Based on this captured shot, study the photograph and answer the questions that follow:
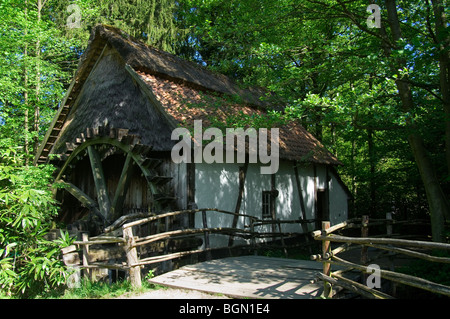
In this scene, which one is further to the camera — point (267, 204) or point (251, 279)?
point (267, 204)

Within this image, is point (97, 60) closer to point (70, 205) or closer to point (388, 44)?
point (70, 205)

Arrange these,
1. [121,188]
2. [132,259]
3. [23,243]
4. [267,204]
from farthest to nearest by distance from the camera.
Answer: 1. [267,204]
2. [121,188]
3. [23,243]
4. [132,259]

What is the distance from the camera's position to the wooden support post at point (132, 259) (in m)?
5.53

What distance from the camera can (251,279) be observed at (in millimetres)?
5711

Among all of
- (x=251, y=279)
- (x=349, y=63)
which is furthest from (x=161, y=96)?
(x=251, y=279)

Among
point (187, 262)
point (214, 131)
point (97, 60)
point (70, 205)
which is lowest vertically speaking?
point (187, 262)

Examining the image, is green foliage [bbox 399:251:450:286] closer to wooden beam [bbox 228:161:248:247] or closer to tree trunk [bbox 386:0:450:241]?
tree trunk [bbox 386:0:450:241]

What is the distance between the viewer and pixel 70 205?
11055mm

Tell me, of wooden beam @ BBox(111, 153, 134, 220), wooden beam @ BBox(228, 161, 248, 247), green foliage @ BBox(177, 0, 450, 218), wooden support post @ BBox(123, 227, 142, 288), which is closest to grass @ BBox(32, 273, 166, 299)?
wooden support post @ BBox(123, 227, 142, 288)

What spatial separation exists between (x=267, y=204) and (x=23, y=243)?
6.62 metres

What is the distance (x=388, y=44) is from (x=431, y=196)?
3.09 meters

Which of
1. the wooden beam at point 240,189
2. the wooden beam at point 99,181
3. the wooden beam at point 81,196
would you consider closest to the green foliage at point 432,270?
the wooden beam at point 240,189

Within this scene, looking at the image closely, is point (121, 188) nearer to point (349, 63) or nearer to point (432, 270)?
point (349, 63)
